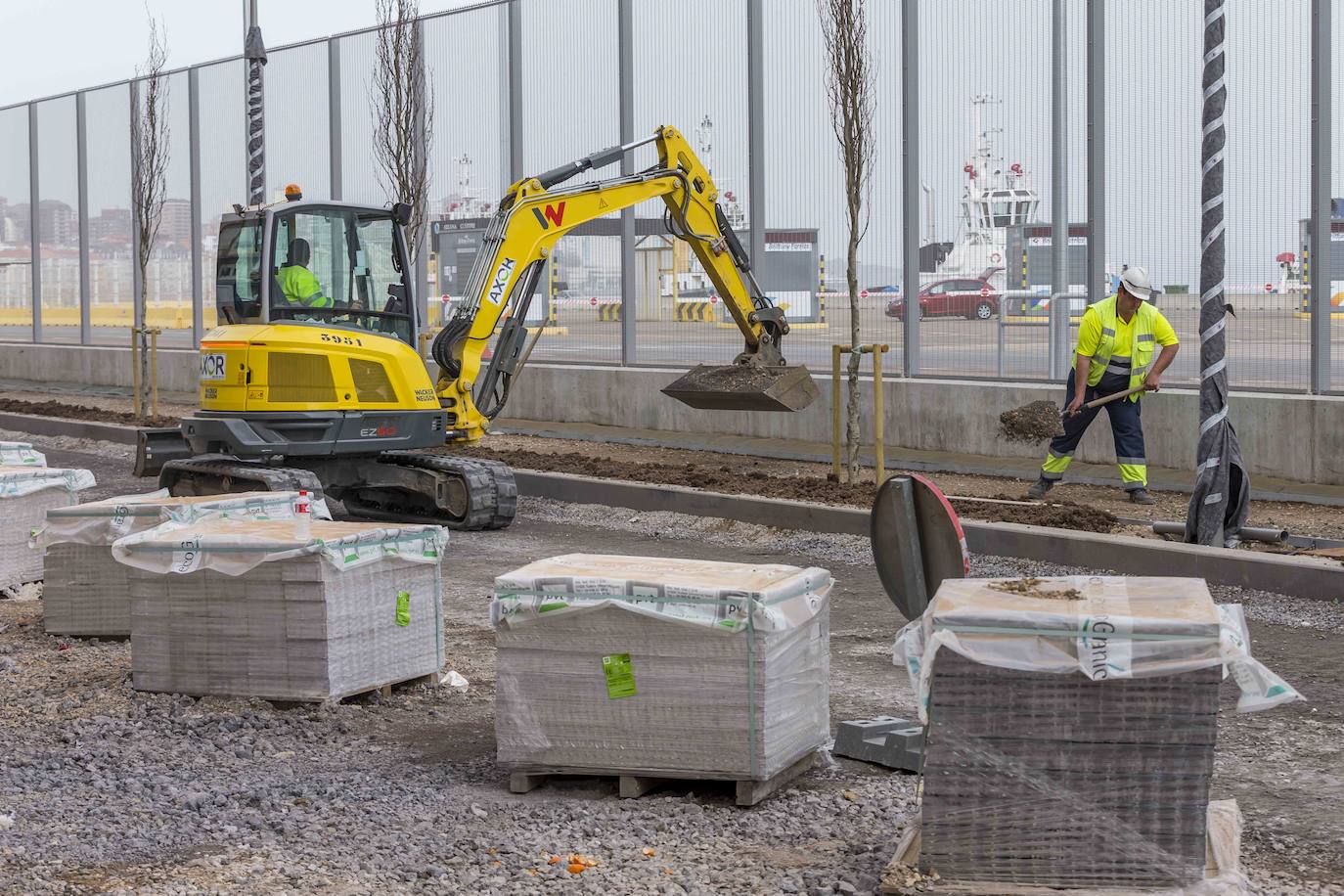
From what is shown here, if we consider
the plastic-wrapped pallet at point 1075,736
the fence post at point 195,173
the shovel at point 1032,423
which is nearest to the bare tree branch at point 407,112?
the fence post at point 195,173

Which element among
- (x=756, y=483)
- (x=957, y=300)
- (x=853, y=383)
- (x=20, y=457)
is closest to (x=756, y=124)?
(x=957, y=300)

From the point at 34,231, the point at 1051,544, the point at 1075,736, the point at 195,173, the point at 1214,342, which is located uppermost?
the point at 195,173

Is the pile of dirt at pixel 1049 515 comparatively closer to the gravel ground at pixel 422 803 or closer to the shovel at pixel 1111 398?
the shovel at pixel 1111 398

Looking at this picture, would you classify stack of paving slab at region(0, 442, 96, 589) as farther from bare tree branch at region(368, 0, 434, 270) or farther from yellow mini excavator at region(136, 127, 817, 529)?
bare tree branch at region(368, 0, 434, 270)

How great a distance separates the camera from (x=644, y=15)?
2034 centimetres

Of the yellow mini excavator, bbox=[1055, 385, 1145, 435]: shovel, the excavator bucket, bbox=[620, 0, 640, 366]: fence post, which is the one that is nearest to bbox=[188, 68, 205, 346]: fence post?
bbox=[620, 0, 640, 366]: fence post

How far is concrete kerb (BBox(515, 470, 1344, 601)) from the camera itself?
32.3ft

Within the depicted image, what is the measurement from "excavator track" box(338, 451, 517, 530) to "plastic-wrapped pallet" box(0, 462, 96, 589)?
349 cm

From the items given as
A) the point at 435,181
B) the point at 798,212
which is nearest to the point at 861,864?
the point at 798,212

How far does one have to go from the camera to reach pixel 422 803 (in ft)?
20.4

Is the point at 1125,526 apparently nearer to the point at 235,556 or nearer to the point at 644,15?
the point at 235,556

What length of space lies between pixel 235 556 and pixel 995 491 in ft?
25.9

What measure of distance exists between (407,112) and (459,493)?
8.05 metres

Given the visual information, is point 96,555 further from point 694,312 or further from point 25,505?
point 694,312
